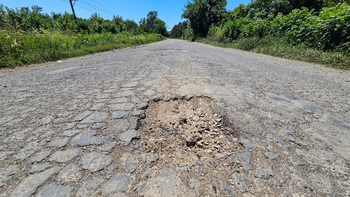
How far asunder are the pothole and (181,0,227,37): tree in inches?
1035

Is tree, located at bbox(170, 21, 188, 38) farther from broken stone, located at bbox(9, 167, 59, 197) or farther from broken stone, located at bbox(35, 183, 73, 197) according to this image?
broken stone, located at bbox(35, 183, 73, 197)

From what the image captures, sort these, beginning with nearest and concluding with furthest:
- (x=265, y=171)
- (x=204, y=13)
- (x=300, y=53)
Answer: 1. (x=265, y=171)
2. (x=300, y=53)
3. (x=204, y=13)

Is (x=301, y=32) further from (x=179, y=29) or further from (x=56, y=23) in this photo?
(x=179, y=29)

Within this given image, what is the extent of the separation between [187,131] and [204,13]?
2820 centimetres

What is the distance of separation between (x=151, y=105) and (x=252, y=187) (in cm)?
144

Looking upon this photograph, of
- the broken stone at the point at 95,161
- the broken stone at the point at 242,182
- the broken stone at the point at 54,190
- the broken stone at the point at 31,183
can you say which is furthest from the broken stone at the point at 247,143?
the broken stone at the point at 31,183

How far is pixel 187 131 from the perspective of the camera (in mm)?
1507

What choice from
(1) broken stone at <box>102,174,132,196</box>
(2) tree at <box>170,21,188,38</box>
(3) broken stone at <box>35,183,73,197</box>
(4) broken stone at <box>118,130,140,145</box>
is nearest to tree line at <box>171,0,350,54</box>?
(4) broken stone at <box>118,130,140,145</box>

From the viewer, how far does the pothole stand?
1287 mm

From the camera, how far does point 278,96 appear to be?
2359mm

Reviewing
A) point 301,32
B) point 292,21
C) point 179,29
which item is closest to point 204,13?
point 292,21

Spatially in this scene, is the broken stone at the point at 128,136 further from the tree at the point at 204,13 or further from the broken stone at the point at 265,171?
the tree at the point at 204,13

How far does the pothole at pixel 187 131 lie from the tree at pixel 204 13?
1035 inches

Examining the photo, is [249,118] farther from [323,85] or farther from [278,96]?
[323,85]
